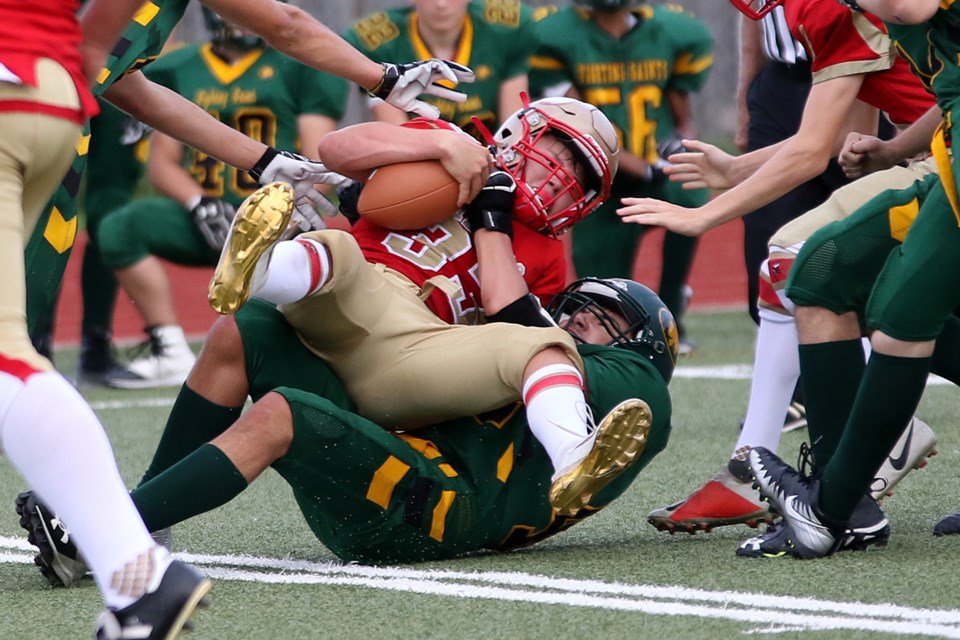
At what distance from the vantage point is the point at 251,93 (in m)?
7.97

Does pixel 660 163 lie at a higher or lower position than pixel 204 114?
lower

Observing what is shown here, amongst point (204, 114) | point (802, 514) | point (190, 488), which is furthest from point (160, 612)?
point (204, 114)

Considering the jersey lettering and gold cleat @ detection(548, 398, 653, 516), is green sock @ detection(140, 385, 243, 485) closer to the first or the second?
gold cleat @ detection(548, 398, 653, 516)

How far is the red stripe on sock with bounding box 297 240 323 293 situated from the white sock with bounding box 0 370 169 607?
2.81 ft

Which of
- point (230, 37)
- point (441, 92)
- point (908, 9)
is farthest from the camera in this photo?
point (230, 37)

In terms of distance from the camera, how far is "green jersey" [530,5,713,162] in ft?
26.8

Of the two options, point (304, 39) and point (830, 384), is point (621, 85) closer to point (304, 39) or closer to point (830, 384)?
point (304, 39)

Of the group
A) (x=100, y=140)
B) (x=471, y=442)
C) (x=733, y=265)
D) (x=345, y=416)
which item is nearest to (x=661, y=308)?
(x=471, y=442)

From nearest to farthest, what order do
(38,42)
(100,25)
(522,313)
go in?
1. (38,42)
2. (100,25)
3. (522,313)

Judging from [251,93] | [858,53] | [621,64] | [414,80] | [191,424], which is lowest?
[251,93]

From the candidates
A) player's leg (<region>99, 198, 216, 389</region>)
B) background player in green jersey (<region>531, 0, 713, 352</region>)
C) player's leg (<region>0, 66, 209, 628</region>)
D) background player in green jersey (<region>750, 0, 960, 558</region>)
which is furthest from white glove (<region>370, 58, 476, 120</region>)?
background player in green jersey (<region>531, 0, 713, 352</region>)

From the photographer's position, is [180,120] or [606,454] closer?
[606,454]

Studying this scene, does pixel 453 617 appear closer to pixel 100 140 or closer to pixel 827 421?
pixel 827 421

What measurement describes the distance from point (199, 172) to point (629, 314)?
15.2ft
